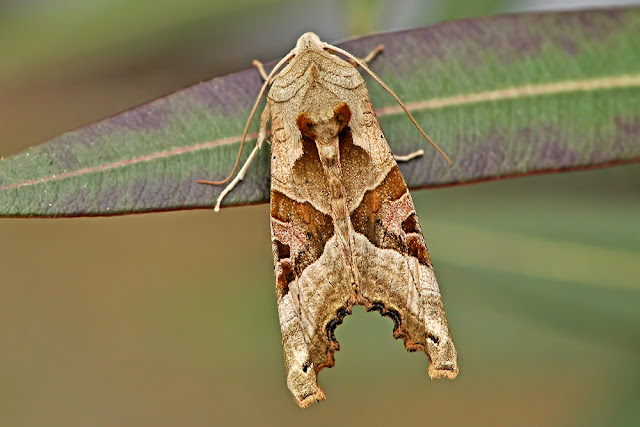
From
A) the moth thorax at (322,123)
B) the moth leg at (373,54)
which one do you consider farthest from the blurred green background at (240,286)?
the moth thorax at (322,123)

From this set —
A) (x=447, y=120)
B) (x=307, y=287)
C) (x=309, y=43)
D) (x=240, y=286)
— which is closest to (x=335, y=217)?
(x=307, y=287)

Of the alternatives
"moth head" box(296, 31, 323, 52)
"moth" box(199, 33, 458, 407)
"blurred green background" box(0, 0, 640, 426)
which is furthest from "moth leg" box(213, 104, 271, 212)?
"blurred green background" box(0, 0, 640, 426)

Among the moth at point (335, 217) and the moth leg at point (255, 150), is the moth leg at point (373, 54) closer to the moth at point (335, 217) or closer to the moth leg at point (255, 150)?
the moth at point (335, 217)

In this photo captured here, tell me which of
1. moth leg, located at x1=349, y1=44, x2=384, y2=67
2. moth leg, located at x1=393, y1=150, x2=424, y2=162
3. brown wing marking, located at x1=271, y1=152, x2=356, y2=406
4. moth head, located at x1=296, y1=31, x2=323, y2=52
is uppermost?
moth head, located at x1=296, y1=31, x2=323, y2=52

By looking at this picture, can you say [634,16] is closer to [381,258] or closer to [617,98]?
[617,98]

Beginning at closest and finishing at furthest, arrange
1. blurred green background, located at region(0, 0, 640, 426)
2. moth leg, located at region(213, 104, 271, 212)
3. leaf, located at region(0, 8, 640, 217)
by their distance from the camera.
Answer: leaf, located at region(0, 8, 640, 217)
moth leg, located at region(213, 104, 271, 212)
blurred green background, located at region(0, 0, 640, 426)

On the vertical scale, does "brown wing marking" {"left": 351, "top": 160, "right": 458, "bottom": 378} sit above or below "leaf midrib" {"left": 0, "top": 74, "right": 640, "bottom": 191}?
below

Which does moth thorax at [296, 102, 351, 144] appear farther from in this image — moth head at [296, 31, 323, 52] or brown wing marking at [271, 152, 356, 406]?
moth head at [296, 31, 323, 52]

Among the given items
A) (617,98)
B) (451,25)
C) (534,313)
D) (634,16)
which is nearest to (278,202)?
(451,25)
